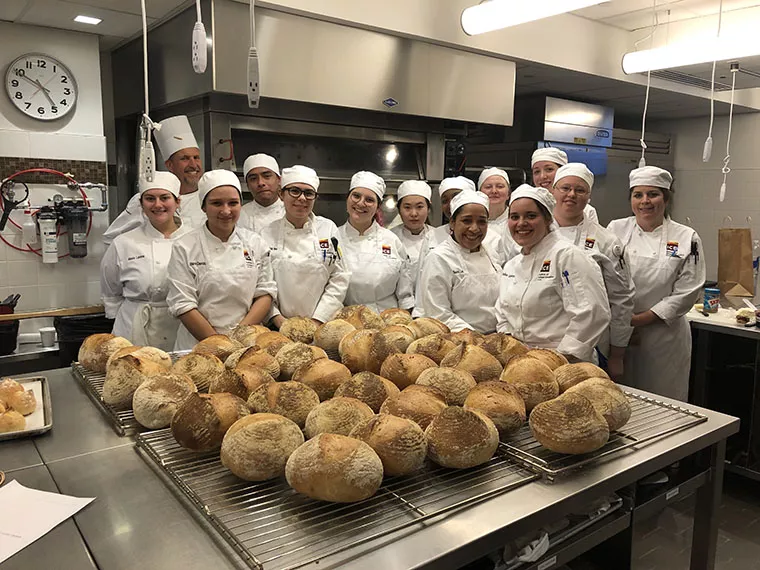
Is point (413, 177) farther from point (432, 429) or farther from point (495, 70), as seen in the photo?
point (432, 429)

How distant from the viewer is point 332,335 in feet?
5.65

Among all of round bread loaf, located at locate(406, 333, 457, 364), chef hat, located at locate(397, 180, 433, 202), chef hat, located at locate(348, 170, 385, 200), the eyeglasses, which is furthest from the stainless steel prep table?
chef hat, located at locate(397, 180, 433, 202)

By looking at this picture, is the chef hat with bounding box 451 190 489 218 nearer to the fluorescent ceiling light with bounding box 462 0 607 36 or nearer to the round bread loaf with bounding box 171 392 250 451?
the fluorescent ceiling light with bounding box 462 0 607 36

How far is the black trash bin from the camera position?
120 inches

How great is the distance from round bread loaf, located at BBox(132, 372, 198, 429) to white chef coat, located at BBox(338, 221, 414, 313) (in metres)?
1.78

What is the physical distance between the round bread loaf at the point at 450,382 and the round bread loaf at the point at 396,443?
0.22 m

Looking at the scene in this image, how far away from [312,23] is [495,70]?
1.38 metres

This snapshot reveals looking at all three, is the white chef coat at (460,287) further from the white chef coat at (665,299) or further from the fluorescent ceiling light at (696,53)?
the fluorescent ceiling light at (696,53)

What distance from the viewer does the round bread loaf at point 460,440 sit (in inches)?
41.1

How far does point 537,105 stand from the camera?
4809 mm

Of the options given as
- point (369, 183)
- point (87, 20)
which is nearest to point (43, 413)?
point (369, 183)

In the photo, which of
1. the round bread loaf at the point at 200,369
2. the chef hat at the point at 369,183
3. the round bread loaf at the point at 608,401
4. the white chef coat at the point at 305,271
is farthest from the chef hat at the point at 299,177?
the round bread loaf at the point at 608,401

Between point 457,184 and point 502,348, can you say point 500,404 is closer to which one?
point 502,348

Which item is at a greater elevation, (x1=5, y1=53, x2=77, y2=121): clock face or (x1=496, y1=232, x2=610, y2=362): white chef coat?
(x1=5, y1=53, x2=77, y2=121): clock face
